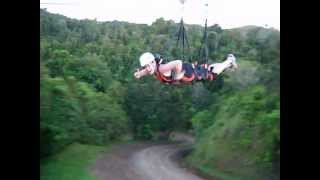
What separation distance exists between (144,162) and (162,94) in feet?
1.34

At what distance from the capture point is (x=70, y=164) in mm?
3047

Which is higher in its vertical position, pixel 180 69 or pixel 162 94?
pixel 180 69

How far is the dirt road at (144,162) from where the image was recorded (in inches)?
121

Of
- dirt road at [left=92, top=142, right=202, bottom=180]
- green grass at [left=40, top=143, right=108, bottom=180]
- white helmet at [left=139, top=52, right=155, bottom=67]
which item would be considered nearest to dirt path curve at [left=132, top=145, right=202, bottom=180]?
dirt road at [left=92, top=142, right=202, bottom=180]

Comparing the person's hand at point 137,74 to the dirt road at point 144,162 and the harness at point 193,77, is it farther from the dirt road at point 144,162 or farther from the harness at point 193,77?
the dirt road at point 144,162

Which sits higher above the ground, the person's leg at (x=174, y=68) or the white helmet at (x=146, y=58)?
the white helmet at (x=146, y=58)

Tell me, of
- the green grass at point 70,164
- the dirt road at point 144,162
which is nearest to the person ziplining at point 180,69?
the dirt road at point 144,162

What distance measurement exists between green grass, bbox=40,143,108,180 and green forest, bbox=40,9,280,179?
0.04m

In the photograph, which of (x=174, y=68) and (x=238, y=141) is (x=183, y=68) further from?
(x=238, y=141)

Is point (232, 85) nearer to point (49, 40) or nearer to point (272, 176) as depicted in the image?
point (272, 176)

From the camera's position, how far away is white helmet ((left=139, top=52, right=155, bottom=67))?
308 cm

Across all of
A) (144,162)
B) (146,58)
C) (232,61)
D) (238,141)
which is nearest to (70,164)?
(144,162)

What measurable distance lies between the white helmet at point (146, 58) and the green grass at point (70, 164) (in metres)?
0.57
